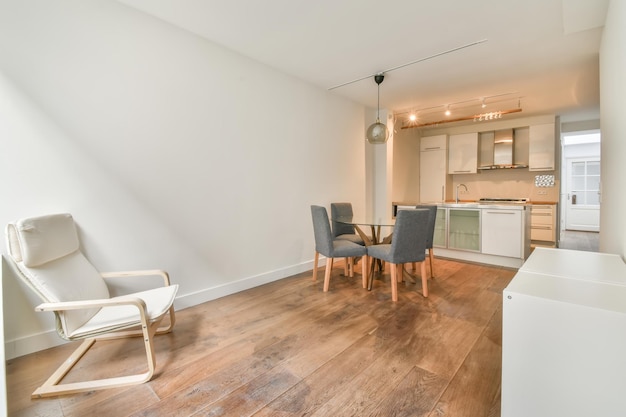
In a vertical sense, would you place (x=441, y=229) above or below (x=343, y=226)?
below

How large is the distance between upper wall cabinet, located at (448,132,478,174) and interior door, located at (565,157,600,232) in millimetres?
4839

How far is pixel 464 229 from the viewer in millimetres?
4691

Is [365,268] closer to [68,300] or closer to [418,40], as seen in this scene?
[418,40]

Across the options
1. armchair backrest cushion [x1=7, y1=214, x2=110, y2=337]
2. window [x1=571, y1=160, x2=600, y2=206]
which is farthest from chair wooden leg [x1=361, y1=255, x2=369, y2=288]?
window [x1=571, y1=160, x2=600, y2=206]

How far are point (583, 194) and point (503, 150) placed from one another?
187 inches

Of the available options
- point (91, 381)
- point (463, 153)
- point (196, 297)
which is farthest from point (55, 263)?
point (463, 153)

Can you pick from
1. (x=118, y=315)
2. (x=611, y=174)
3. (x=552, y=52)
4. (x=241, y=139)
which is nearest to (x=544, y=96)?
(x=552, y=52)

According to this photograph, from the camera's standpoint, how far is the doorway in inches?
310

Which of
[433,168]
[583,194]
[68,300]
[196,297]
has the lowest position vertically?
A: [196,297]

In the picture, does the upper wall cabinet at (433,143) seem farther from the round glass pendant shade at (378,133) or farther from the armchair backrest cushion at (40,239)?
the armchair backrest cushion at (40,239)

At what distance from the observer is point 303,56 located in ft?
10.5

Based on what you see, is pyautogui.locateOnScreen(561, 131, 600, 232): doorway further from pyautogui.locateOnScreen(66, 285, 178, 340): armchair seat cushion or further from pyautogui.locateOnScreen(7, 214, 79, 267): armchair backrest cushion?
pyautogui.locateOnScreen(7, 214, 79, 267): armchair backrest cushion

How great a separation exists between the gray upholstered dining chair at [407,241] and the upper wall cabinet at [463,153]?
368 cm

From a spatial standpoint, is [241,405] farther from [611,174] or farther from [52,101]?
[611,174]
